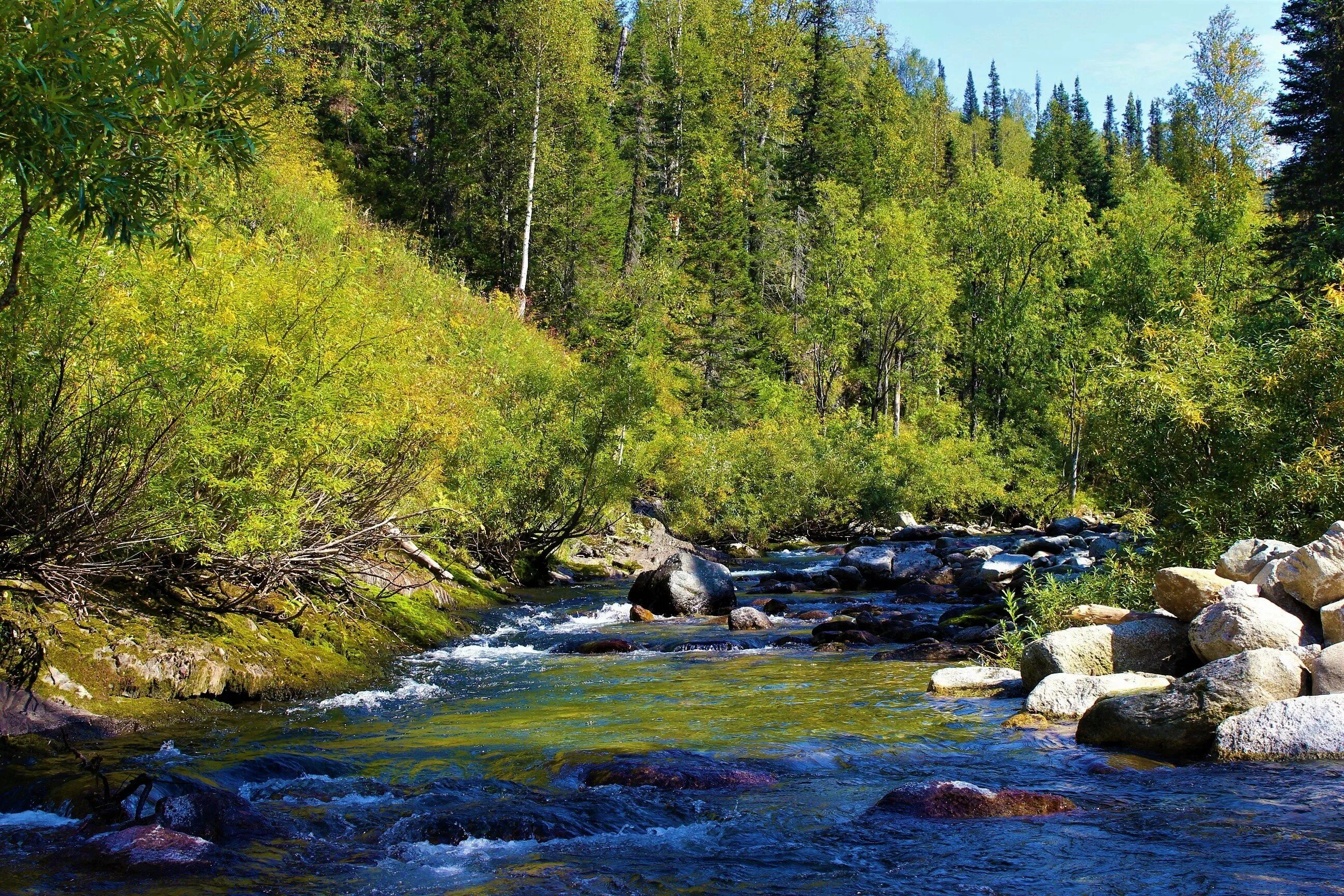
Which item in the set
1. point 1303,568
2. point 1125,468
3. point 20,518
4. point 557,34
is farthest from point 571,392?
point 557,34

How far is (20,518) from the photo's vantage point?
25.3 ft

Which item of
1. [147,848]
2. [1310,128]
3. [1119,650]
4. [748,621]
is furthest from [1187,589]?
[1310,128]

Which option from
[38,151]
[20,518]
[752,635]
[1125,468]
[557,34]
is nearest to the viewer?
[38,151]

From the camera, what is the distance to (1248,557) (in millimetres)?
9680

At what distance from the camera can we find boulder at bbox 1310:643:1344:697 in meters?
7.60

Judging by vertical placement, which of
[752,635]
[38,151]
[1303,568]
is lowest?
[752,635]

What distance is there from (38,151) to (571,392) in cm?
1587

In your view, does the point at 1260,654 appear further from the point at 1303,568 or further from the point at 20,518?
the point at 20,518

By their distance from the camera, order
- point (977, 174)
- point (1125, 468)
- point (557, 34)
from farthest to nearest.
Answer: point (977, 174)
point (557, 34)
point (1125, 468)

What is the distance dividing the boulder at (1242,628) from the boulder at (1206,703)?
0.50 metres

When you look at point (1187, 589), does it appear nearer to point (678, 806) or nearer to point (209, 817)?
point (678, 806)

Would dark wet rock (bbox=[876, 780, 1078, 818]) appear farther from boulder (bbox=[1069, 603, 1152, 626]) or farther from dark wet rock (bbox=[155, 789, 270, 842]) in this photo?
dark wet rock (bbox=[155, 789, 270, 842])

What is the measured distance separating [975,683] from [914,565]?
12.2m

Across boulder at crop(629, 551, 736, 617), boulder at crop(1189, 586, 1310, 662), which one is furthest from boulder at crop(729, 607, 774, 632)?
boulder at crop(1189, 586, 1310, 662)
